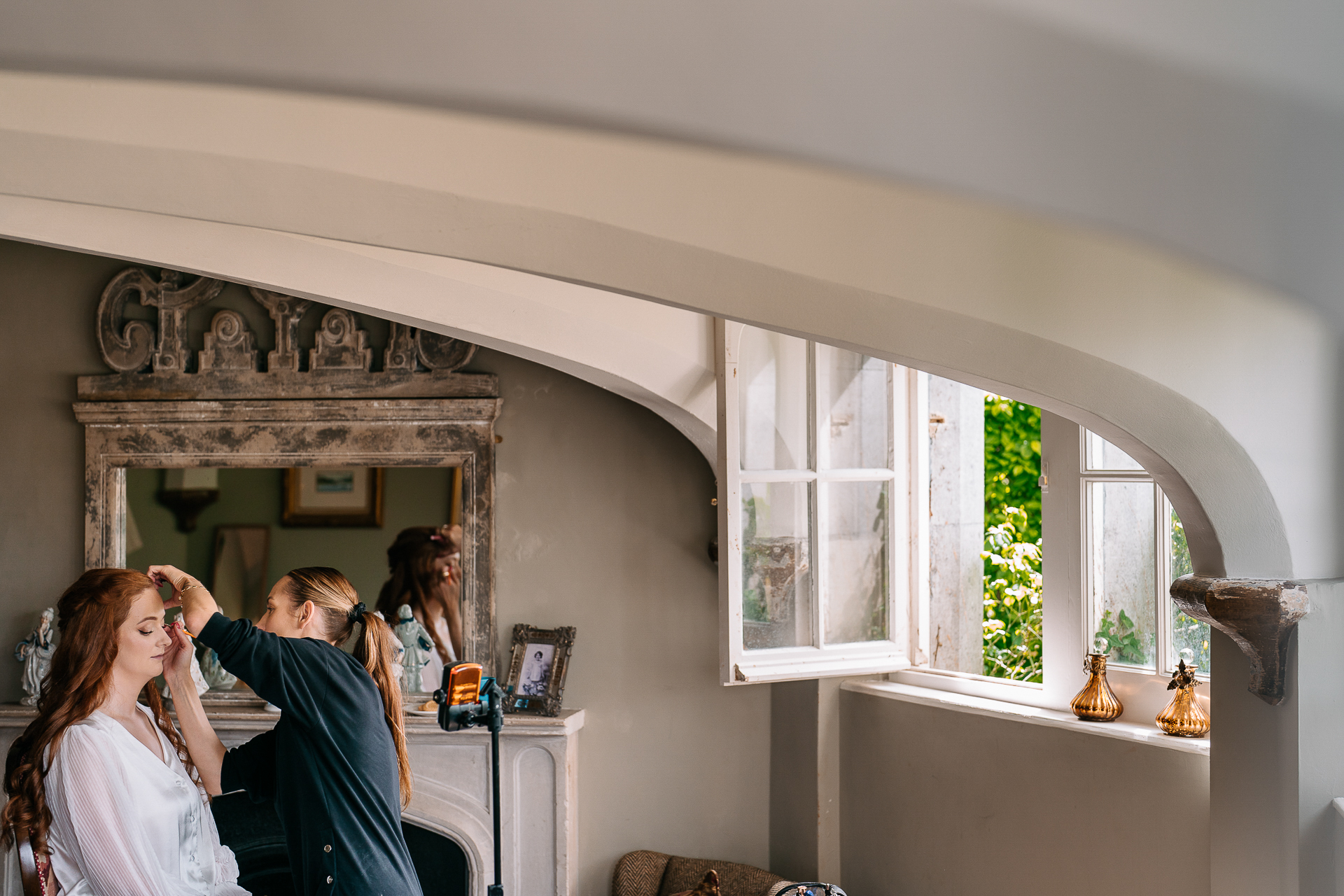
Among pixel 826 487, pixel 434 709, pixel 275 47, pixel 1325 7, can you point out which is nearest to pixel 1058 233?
pixel 1325 7

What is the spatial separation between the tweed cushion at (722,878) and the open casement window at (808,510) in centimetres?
97

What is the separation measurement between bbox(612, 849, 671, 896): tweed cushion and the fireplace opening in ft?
2.01

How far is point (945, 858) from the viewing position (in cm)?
370

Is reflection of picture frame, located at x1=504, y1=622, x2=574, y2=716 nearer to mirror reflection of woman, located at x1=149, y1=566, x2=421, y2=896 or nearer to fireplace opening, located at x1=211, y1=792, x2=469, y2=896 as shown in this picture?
fireplace opening, located at x1=211, y1=792, x2=469, y2=896

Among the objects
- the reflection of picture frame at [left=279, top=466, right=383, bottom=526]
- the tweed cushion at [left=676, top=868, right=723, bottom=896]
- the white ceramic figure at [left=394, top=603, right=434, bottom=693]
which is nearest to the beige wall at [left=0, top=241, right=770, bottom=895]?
the white ceramic figure at [left=394, top=603, right=434, bottom=693]

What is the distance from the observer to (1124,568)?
11.1 feet

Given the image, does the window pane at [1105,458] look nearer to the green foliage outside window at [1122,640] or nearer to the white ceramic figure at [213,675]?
the green foliage outside window at [1122,640]

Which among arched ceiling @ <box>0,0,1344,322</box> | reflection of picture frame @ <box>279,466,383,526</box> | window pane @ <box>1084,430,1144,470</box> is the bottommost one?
reflection of picture frame @ <box>279,466,383,526</box>

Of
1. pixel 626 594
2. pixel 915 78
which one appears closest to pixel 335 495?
pixel 626 594

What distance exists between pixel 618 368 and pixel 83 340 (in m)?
2.39

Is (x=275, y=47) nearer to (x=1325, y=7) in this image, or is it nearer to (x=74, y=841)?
(x=1325, y=7)

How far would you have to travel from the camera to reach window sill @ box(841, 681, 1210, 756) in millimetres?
3023

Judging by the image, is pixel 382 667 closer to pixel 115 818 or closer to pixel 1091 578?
pixel 115 818

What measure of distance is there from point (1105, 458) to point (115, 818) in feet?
10.1
